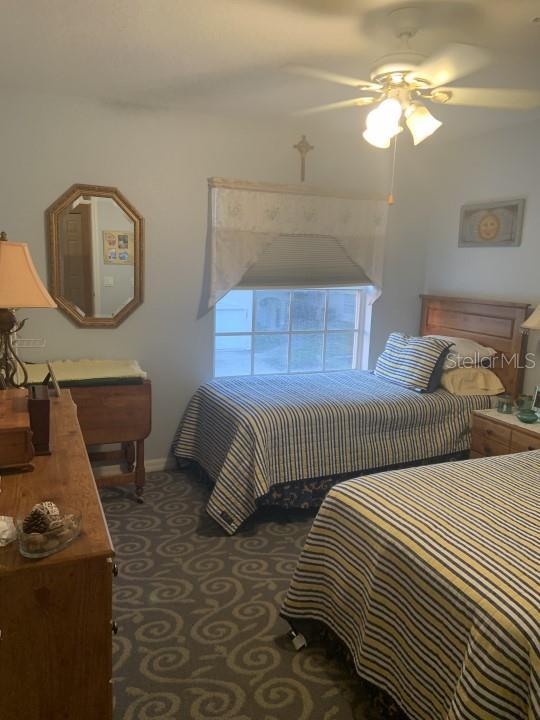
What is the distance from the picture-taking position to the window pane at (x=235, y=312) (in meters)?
3.93

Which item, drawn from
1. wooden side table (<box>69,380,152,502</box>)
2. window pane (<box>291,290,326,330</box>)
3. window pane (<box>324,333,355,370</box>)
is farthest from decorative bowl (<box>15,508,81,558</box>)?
window pane (<box>324,333,355,370</box>)

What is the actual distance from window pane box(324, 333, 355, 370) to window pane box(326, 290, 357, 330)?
0.07 m

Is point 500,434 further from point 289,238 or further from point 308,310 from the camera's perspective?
point 289,238

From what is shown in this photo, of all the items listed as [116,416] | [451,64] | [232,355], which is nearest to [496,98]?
[451,64]

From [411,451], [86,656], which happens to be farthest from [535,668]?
[411,451]

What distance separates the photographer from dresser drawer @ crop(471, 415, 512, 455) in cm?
314

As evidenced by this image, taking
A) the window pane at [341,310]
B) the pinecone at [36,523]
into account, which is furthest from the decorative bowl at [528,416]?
the pinecone at [36,523]

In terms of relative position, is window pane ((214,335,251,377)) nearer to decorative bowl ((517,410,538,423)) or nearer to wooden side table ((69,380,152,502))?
wooden side table ((69,380,152,502))

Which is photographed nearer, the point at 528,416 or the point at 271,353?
the point at 528,416

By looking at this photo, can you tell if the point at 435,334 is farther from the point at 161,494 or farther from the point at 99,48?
the point at 99,48

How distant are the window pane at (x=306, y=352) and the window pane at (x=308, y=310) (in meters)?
0.08

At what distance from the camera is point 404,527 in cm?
172

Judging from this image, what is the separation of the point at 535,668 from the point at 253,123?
132 inches

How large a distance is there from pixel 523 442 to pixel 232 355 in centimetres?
199
